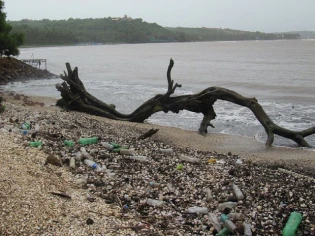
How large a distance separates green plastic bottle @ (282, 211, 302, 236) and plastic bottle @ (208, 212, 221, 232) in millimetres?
938

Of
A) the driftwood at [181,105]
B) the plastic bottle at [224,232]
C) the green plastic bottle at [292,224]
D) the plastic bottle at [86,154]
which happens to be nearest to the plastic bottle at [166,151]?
the plastic bottle at [86,154]

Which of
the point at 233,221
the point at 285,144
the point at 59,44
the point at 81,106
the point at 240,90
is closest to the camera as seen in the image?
the point at 233,221

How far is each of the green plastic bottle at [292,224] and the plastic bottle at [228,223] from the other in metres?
0.72

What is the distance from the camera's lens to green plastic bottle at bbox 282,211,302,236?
213 inches

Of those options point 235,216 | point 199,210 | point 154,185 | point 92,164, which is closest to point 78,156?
point 92,164

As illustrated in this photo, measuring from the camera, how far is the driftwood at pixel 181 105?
12438mm

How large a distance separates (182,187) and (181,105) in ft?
22.6

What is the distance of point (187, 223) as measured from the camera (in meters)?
5.74

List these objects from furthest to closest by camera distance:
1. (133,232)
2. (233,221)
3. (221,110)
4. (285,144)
→ (221,110), (285,144), (233,221), (133,232)

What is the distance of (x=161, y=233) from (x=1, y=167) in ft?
9.80

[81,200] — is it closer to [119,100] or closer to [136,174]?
[136,174]

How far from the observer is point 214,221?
5.70 meters

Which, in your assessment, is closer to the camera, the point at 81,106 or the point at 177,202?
the point at 177,202

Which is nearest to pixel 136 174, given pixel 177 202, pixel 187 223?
pixel 177 202
